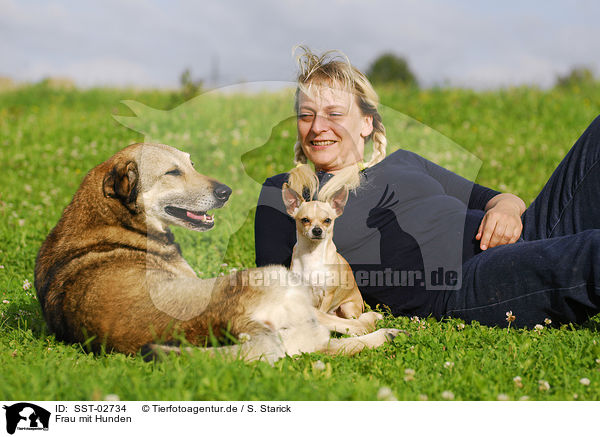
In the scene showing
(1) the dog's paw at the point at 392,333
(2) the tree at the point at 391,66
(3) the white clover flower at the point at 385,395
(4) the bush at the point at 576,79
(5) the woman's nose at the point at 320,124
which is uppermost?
(2) the tree at the point at 391,66

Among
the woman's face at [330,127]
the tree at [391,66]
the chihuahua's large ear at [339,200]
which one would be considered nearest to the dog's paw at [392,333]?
the chihuahua's large ear at [339,200]

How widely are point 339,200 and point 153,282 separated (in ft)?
4.63

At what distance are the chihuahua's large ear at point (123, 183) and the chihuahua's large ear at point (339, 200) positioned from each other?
1.35 meters

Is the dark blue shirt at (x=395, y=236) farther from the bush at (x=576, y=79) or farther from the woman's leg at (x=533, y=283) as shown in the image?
the bush at (x=576, y=79)

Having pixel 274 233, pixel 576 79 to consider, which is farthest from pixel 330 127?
pixel 576 79

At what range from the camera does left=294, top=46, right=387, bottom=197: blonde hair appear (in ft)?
11.7

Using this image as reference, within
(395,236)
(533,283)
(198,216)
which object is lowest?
(533,283)

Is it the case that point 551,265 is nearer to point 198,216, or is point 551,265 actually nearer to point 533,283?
point 533,283

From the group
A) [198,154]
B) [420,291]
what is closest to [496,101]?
[420,291]

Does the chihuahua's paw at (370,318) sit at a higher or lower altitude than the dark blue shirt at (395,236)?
lower

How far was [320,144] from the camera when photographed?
12.2ft

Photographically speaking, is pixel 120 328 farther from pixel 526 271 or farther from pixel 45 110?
pixel 45 110

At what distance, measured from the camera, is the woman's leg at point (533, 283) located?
330cm
